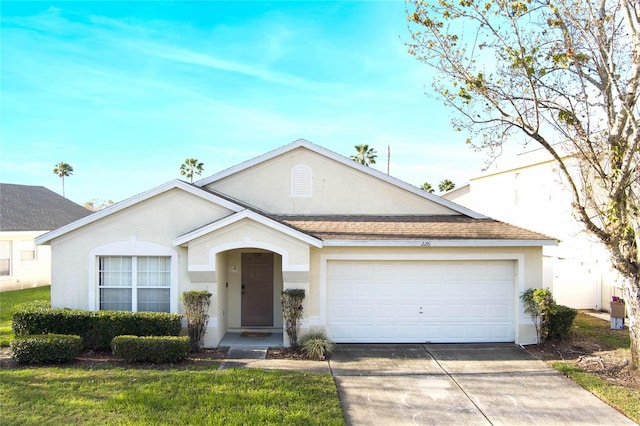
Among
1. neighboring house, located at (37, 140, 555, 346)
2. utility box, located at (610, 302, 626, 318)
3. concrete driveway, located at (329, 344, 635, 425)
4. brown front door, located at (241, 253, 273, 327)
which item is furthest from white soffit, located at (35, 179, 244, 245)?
utility box, located at (610, 302, 626, 318)

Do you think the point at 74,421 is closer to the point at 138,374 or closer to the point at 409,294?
the point at 138,374

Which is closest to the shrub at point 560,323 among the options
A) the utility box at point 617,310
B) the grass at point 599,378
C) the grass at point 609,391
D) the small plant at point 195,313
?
the grass at point 599,378

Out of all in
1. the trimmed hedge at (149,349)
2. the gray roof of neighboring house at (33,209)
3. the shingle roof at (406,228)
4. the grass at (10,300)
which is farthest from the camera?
the gray roof of neighboring house at (33,209)

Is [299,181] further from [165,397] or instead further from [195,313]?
[165,397]

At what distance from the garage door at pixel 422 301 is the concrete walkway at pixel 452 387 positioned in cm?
42

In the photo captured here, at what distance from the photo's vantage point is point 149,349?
9328mm

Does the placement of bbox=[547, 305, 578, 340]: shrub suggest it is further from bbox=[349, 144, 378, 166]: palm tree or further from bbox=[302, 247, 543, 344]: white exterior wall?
bbox=[349, 144, 378, 166]: palm tree

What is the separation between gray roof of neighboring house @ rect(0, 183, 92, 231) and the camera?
21.8 m

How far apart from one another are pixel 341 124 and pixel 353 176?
7468mm

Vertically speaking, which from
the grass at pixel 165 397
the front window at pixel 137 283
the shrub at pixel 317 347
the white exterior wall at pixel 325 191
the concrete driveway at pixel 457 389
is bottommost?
the concrete driveway at pixel 457 389

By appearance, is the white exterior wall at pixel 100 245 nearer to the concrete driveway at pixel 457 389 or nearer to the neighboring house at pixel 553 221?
the concrete driveway at pixel 457 389

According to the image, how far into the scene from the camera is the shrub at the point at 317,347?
10.1 m

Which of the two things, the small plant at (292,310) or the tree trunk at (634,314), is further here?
the small plant at (292,310)

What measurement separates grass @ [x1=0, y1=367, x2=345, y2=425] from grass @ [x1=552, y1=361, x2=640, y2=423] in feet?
17.2
